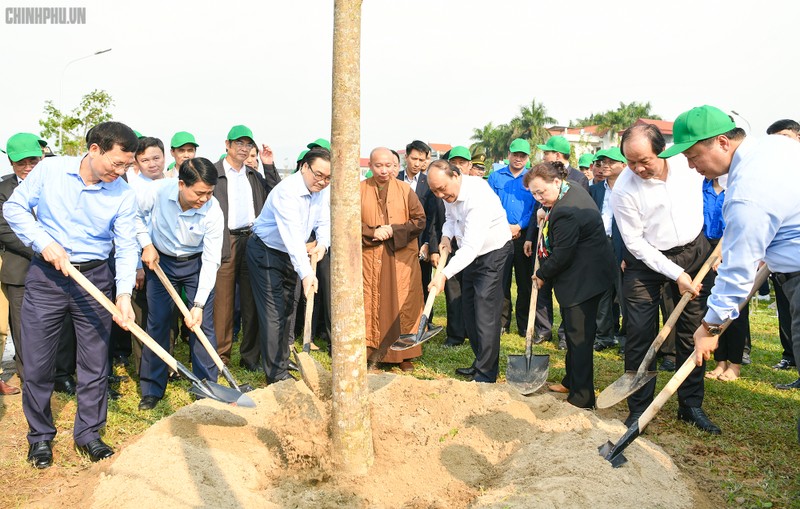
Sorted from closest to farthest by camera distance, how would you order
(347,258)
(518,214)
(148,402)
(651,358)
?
(347,258) → (651,358) → (148,402) → (518,214)

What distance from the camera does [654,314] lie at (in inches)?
181

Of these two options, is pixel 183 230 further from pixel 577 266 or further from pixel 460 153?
pixel 460 153

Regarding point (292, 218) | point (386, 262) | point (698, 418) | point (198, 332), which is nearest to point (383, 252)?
point (386, 262)

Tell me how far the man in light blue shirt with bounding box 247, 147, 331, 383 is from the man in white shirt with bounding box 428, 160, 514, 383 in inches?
41.3

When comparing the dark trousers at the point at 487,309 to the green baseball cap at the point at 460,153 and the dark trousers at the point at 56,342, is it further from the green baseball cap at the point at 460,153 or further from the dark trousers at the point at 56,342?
the dark trousers at the point at 56,342

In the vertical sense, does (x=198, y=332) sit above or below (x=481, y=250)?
below

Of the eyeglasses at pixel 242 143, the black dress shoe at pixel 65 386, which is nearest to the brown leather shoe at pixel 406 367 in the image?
the eyeglasses at pixel 242 143

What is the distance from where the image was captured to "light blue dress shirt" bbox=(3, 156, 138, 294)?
3.88 m

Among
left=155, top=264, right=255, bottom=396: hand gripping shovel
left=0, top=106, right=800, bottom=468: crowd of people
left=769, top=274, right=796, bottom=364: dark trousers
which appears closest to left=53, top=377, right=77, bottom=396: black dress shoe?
left=0, top=106, right=800, bottom=468: crowd of people

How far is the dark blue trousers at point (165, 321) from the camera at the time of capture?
507cm

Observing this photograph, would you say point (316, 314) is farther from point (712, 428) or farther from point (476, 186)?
point (712, 428)

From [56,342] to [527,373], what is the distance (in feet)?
11.6

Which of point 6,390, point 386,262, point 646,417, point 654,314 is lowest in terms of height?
point 6,390

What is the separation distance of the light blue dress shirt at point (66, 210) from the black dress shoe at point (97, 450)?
104 cm
